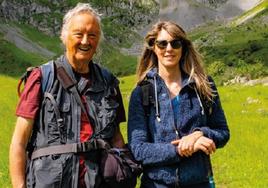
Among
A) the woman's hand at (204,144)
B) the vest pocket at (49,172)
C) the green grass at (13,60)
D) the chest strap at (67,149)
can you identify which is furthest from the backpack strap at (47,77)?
the green grass at (13,60)

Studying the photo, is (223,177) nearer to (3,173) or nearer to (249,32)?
(3,173)

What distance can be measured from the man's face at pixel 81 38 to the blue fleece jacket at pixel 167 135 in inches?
34.8

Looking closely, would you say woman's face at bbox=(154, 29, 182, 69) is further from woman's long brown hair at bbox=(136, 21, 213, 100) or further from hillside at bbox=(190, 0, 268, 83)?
hillside at bbox=(190, 0, 268, 83)

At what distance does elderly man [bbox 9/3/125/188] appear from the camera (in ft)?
22.9

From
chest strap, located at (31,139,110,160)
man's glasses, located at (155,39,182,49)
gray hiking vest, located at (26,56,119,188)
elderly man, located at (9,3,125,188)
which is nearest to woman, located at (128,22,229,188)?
man's glasses, located at (155,39,182,49)

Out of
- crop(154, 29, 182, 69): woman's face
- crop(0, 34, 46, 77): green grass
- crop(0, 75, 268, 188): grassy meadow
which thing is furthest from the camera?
crop(0, 34, 46, 77): green grass

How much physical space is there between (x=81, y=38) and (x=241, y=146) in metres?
18.2

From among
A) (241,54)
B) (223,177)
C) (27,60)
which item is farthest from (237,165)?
(27,60)

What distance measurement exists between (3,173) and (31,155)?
1222cm

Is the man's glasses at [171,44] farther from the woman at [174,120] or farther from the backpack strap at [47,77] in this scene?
the backpack strap at [47,77]

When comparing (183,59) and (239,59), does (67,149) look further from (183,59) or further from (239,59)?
(239,59)

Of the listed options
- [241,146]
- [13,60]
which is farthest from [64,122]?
[13,60]

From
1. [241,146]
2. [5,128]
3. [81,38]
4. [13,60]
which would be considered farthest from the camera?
[13,60]

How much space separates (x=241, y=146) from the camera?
24422 mm
